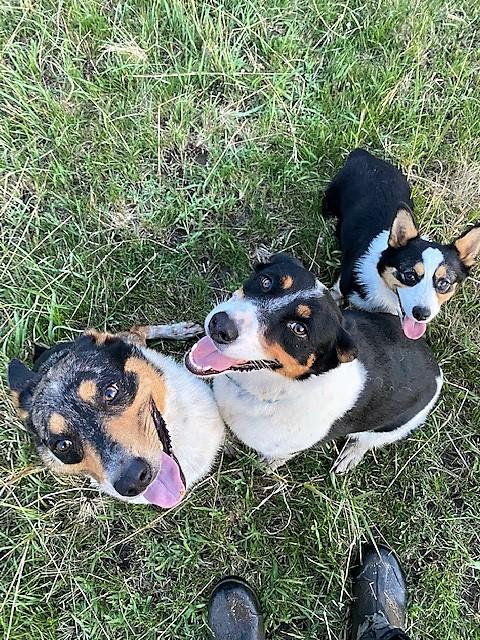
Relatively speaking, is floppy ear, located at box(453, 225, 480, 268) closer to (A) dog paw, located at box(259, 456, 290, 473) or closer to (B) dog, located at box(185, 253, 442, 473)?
(B) dog, located at box(185, 253, 442, 473)

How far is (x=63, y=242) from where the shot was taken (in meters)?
5.02

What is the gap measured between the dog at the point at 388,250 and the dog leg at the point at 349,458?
3.42 feet

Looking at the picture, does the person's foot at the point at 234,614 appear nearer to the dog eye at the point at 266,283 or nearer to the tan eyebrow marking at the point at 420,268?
the dog eye at the point at 266,283

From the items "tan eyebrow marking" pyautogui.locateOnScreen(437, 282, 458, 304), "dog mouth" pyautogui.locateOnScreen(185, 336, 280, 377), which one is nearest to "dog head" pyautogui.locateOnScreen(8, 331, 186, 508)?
"dog mouth" pyautogui.locateOnScreen(185, 336, 280, 377)

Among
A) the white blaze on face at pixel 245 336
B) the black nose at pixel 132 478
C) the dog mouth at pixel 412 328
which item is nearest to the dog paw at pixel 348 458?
the dog mouth at pixel 412 328

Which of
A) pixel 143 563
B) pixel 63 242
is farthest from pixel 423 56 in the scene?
pixel 143 563

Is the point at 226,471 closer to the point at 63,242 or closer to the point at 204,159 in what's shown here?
the point at 63,242

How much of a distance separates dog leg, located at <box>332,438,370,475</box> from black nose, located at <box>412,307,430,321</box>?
1.18m

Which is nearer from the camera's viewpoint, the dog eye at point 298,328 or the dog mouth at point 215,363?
the dog eye at point 298,328

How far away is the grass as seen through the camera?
468 centimetres

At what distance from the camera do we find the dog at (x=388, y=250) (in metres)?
4.30

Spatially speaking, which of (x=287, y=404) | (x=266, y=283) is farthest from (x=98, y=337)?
(x=287, y=404)

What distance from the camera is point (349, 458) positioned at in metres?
4.78

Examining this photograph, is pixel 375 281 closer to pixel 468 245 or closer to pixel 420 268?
pixel 420 268
